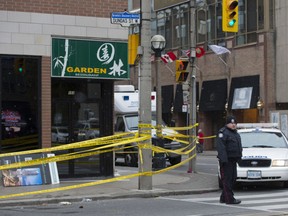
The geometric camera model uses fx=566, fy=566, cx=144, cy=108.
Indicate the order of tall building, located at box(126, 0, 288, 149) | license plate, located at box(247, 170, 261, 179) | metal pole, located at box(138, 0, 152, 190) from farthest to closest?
tall building, located at box(126, 0, 288, 149), metal pole, located at box(138, 0, 152, 190), license plate, located at box(247, 170, 261, 179)

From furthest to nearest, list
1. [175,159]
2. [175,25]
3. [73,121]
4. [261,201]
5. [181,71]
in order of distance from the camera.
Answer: [175,25]
[175,159]
[181,71]
[73,121]
[261,201]

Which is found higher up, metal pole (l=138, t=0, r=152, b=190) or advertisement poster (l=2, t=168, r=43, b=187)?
metal pole (l=138, t=0, r=152, b=190)

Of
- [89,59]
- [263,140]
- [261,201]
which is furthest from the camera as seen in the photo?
[89,59]

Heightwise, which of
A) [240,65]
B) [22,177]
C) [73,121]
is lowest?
[22,177]

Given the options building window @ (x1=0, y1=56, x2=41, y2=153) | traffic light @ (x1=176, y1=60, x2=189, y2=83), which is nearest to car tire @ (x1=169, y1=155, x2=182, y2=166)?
traffic light @ (x1=176, y1=60, x2=189, y2=83)

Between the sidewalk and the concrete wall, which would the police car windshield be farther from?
the concrete wall

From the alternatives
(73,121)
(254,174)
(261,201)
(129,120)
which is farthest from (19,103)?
(129,120)

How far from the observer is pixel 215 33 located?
40.8 meters

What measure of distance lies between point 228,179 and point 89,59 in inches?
230

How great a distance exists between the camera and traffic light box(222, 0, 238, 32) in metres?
16.0

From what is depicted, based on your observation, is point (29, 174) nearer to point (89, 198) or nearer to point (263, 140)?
point (89, 198)

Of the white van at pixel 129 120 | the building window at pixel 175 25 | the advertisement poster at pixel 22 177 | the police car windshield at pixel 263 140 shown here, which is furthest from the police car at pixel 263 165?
the building window at pixel 175 25

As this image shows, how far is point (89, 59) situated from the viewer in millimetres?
15656

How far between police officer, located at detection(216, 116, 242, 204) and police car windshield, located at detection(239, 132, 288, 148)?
3.47m
